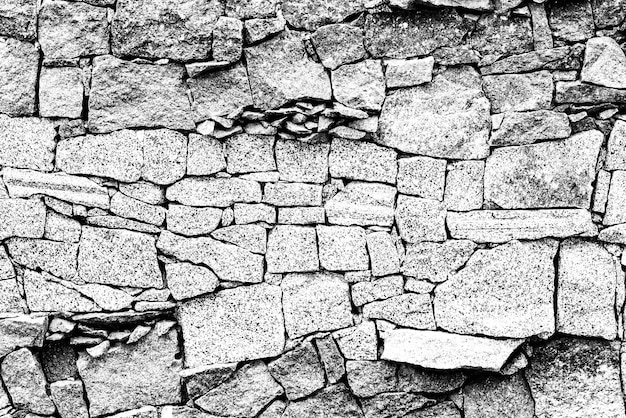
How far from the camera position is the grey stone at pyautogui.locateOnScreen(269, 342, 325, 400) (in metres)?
4.29

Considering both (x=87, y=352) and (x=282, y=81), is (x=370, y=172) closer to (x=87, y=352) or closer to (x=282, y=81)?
(x=282, y=81)

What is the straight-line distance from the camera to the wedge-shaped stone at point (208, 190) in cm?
414

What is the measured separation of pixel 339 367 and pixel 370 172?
1327 millimetres

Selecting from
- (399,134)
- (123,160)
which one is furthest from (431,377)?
(123,160)

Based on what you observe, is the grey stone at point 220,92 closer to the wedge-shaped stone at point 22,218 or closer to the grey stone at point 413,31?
the grey stone at point 413,31

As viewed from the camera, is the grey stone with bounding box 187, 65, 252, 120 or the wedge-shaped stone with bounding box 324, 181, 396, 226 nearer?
the grey stone with bounding box 187, 65, 252, 120

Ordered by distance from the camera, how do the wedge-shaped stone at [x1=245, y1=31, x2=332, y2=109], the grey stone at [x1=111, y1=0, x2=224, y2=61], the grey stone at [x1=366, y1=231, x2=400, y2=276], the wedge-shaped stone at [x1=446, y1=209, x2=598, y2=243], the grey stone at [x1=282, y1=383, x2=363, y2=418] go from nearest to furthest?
1. the grey stone at [x1=111, y1=0, x2=224, y2=61]
2. the wedge-shaped stone at [x1=245, y1=31, x2=332, y2=109]
3. the wedge-shaped stone at [x1=446, y1=209, x2=598, y2=243]
4. the grey stone at [x1=366, y1=231, x2=400, y2=276]
5. the grey stone at [x1=282, y1=383, x2=363, y2=418]

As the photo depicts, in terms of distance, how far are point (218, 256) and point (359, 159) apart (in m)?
1.12

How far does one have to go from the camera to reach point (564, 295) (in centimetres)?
420

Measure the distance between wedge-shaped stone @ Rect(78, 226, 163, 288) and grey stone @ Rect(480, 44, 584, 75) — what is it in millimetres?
2520

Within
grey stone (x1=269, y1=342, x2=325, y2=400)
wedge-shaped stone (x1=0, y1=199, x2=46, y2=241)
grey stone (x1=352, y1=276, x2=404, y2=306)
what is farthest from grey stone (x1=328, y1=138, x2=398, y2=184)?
wedge-shaped stone (x1=0, y1=199, x2=46, y2=241)

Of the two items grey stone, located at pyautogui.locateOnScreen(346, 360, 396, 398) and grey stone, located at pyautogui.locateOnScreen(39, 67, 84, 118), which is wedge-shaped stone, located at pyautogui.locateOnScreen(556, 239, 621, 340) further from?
grey stone, located at pyautogui.locateOnScreen(39, 67, 84, 118)

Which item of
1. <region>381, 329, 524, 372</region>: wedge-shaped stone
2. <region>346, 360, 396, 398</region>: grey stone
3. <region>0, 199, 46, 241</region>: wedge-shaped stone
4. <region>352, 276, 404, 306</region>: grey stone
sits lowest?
<region>346, 360, 396, 398</region>: grey stone

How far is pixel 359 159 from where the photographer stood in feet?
13.6
